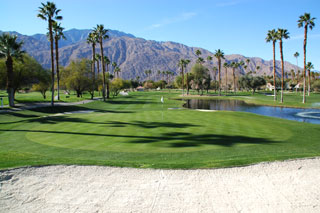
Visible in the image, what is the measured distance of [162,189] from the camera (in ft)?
26.4

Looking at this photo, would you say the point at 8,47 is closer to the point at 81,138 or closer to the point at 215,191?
the point at 81,138

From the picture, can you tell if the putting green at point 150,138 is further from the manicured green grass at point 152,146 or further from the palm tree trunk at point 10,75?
the palm tree trunk at point 10,75

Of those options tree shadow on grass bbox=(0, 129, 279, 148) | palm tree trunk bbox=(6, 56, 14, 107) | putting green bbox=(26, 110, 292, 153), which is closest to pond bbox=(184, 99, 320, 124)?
putting green bbox=(26, 110, 292, 153)

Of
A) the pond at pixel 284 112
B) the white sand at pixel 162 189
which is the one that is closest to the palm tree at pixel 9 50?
the white sand at pixel 162 189

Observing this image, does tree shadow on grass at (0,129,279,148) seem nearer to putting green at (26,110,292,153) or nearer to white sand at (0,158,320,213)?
putting green at (26,110,292,153)

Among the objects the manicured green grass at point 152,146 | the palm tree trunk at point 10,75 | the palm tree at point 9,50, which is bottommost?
the manicured green grass at point 152,146

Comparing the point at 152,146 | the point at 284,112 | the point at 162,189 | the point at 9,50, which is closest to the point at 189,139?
the point at 152,146

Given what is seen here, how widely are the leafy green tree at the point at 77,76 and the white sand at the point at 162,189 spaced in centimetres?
6242

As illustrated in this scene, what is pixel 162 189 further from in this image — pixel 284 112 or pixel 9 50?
pixel 284 112

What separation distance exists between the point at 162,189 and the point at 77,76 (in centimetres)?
6518

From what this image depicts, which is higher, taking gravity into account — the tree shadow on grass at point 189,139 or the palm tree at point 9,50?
the palm tree at point 9,50

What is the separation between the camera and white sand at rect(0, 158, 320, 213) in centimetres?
703

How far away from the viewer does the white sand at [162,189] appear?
703cm

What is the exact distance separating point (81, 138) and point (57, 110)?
2826 centimetres
